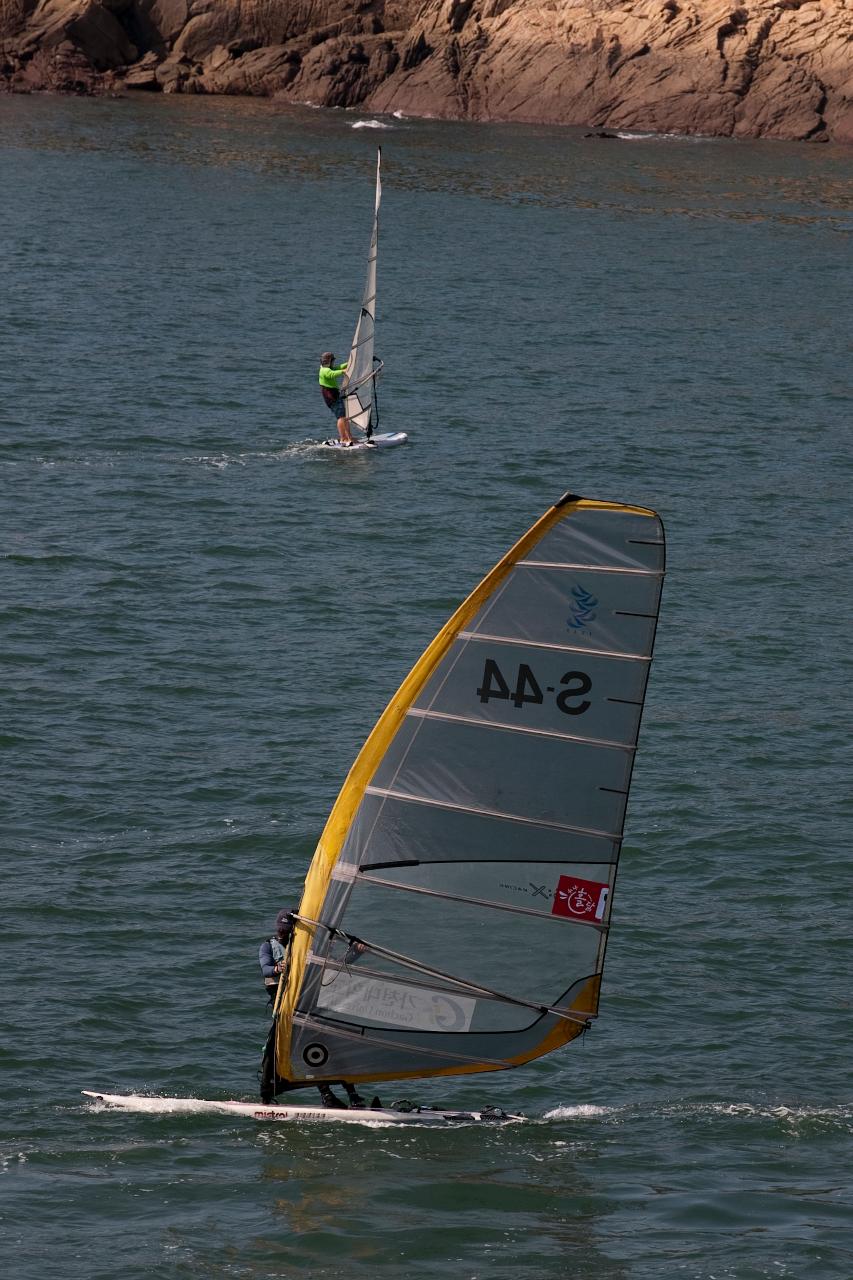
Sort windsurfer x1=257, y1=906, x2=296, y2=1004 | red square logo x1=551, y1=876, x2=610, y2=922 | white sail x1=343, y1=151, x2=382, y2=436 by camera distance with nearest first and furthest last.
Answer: red square logo x1=551, y1=876, x2=610, y2=922 → windsurfer x1=257, y1=906, x2=296, y2=1004 → white sail x1=343, y1=151, x2=382, y2=436

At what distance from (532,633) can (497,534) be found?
2392 cm

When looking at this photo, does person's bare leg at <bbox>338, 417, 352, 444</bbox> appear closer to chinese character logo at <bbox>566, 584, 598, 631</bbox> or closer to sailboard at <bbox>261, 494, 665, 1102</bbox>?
sailboard at <bbox>261, 494, 665, 1102</bbox>

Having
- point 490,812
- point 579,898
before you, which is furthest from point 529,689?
point 579,898

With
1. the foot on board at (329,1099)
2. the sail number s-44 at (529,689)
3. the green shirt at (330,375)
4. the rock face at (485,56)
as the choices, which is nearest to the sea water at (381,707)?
the foot on board at (329,1099)

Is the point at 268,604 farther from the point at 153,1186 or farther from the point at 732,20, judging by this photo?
the point at 732,20

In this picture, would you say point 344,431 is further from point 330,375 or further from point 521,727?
point 521,727

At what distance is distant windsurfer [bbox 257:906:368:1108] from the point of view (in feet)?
62.3

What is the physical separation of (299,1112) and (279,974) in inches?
65.8

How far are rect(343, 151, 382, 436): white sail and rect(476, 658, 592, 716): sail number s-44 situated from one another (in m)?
30.2

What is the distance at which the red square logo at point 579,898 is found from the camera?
59.2 feet

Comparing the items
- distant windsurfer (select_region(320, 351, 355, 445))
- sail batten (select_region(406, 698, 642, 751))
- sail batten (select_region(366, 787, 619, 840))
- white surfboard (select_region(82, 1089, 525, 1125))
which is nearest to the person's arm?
white surfboard (select_region(82, 1089, 525, 1125))

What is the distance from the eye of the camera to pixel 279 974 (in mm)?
19203

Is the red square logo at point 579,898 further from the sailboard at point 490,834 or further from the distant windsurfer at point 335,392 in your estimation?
the distant windsurfer at point 335,392

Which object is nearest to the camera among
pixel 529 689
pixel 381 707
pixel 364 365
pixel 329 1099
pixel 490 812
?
pixel 529 689
